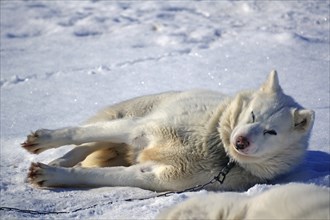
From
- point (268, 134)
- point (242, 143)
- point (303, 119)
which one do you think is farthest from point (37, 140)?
point (303, 119)

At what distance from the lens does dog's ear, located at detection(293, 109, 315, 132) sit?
177 inches

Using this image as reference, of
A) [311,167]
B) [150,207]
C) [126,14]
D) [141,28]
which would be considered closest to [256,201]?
[150,207]

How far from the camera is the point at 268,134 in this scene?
4.46 m

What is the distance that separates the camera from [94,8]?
11.0 m

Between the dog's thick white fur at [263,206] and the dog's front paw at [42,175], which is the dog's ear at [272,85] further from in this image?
the dog's thick white fur at [263,206]

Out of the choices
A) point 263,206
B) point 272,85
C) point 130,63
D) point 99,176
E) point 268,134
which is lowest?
point 130,63

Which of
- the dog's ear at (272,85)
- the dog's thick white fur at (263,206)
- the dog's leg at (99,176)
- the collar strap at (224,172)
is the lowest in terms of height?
the dog's leg at (99,176)

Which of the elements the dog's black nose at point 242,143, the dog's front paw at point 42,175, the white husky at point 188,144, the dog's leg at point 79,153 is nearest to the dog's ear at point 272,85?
the white husky at point 188,144

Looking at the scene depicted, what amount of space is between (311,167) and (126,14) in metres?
6.46

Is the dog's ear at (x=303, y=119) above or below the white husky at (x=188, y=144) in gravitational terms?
above

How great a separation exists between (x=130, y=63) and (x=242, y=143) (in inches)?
166

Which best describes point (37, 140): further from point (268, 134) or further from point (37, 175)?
point (268, 134)

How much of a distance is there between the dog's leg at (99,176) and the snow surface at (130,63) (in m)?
0.08

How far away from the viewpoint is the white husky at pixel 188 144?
4.45 metres
